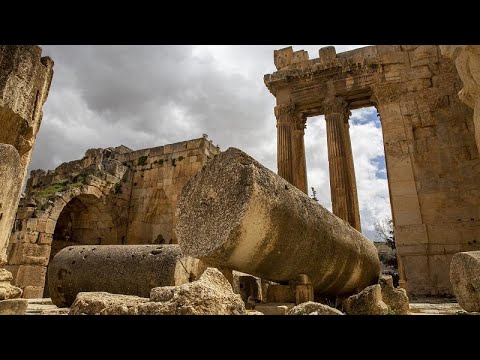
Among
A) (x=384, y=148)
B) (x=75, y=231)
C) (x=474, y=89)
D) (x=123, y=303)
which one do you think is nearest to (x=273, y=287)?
(x=123, y=303)

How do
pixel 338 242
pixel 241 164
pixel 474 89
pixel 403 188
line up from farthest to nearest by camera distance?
1. pixel 403 188
2. pixel 474 89
3. pixel 338 242
4. pixel 241 164

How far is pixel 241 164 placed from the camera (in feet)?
10.3

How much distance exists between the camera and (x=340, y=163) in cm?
1161

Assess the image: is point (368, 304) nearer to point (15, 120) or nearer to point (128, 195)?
point (15, 120)

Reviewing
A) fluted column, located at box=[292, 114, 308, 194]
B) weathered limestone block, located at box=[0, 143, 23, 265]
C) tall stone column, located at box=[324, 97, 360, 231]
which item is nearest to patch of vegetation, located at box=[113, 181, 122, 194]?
fluted column, located at box=[292, 114, 308, 194]

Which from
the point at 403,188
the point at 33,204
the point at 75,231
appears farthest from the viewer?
the point at 75,231

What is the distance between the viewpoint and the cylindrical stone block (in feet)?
14.1

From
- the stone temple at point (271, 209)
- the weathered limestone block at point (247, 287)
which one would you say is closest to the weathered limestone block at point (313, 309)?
the stone temple at point (271, 209)

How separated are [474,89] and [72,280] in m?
6.52

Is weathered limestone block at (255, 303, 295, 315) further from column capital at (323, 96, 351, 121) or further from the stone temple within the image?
column capital at (323, 96, 351, 121)

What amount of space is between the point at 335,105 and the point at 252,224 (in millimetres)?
10251

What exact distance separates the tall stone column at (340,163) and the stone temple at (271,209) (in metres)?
0.05
